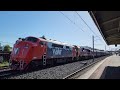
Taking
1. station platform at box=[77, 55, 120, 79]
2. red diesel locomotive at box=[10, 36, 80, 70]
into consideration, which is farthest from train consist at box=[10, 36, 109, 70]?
station platform at box=[77, 55, 120, 79]

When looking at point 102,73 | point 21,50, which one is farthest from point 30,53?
point 102,73

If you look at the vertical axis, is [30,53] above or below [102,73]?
above

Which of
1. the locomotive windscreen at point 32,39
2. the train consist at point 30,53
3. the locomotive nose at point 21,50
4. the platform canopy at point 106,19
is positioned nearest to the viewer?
the platform canopy at point 106,19

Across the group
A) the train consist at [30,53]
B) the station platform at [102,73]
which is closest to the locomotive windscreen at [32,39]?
the train consist at [30,53]

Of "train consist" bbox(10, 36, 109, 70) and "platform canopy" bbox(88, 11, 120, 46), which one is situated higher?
"platform canopy" bbox(88, 11, 120, 46)

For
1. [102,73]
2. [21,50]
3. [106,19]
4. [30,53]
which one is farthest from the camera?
[102,73]

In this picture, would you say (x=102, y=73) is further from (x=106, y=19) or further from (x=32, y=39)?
(x=32, y=39)

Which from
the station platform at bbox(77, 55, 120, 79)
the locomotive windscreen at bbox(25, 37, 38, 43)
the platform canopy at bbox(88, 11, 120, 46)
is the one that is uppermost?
the platform canopy at bbox(88, 11, 120, 46)

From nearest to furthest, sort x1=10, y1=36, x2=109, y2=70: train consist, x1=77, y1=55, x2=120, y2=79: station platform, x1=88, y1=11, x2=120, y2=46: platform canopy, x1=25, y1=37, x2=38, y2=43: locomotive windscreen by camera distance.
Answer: x1=88, y1=11, x2=120, y2=46: platform canopy, x1=77, y1=55, x2=120, y2=79: station platform, x1=10, y1=36, x2=109, y2=70: train consist, x1=25, y1=37, x2=38, y2=43: locomotive windscreen

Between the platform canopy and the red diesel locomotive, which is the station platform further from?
the red diesel locomotive

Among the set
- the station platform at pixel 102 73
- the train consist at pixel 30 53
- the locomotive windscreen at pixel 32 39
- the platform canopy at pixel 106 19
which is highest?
the platform canopy at pixel 106 19

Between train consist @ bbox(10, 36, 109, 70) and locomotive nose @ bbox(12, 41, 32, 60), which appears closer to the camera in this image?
train consist @ bbox(10, 36, 109, 70)

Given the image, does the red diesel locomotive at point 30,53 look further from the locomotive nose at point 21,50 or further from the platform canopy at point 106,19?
the platform canopy at point 106,19
